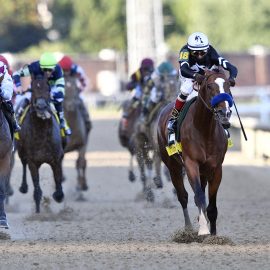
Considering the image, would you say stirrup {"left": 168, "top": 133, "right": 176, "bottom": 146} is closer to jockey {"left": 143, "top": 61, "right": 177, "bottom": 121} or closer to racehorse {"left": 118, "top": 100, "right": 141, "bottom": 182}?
jockey {"left": 143, "top": 61, "right": 177, "bottom": 121}

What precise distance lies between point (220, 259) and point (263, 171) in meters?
11.3

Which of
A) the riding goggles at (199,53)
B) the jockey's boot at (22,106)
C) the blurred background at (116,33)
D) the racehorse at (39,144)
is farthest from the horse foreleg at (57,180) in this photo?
the blurred background at (116,33)

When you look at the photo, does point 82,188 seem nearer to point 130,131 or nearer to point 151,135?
point 151,135

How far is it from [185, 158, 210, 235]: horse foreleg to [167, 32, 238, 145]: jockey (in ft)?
2.06

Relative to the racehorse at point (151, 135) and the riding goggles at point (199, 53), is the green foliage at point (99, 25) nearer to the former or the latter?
the racehorse at point (151, 135)

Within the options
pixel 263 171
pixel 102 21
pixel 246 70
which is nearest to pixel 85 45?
pixel 102 21

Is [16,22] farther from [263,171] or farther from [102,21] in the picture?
[263,171]

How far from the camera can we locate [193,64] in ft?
37.9

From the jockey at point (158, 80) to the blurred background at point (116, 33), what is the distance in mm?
32811

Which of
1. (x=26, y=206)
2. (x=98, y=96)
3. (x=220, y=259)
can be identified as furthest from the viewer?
(x=98, y=96)

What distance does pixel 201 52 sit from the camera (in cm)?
1138

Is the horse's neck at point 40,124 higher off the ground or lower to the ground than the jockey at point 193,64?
lower

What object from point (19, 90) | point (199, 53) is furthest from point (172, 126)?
point (19, 90)

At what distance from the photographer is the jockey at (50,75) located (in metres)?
14.5
